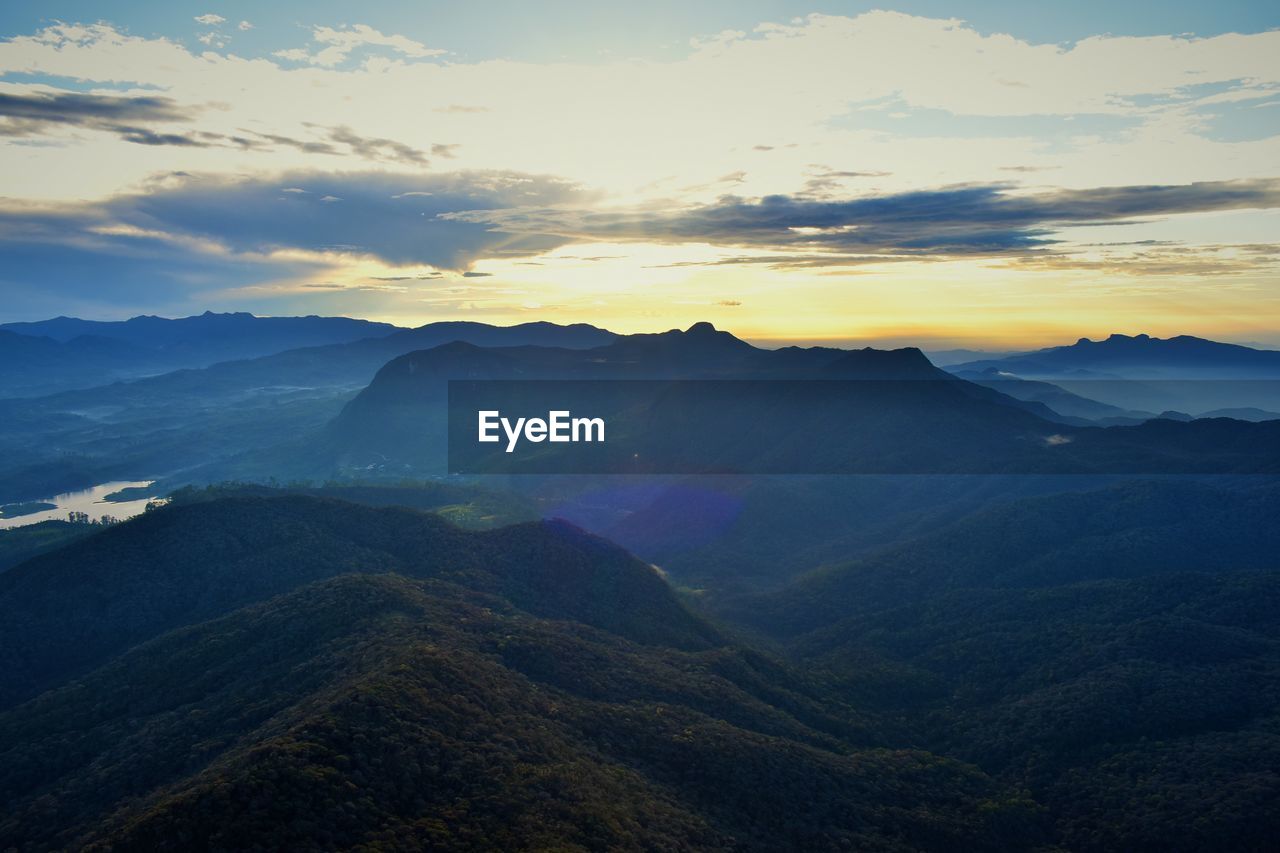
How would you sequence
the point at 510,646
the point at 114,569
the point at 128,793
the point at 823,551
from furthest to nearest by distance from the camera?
the point at 823,551
the point at 114,569
the point at 510,646
the point at 128,793

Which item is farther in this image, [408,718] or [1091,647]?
[1091,647]

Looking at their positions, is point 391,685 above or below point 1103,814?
above

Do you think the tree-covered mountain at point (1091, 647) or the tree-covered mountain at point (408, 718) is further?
the tree-covered mountain at point (1091, 647)

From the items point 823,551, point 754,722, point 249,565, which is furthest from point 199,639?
point 823,551

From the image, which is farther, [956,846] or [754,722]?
[754,722]

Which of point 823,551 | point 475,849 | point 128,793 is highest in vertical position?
point 475,849

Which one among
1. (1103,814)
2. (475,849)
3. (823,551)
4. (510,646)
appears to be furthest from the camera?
(823,551)

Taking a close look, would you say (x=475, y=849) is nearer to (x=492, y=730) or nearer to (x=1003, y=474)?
(x=492, y=730)

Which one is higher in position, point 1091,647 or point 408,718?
point 408,718
